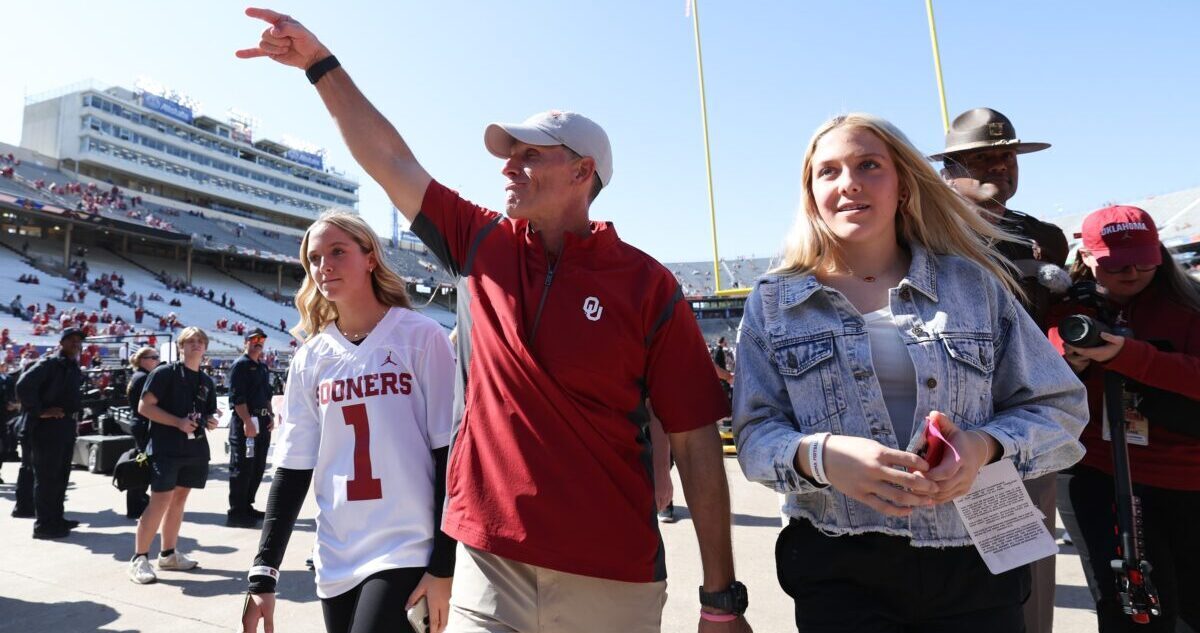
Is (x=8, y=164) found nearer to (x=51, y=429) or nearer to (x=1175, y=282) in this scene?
(x=51, y=429)

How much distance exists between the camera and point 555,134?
6.38 feet

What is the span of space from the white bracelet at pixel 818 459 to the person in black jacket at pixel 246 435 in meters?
6.61

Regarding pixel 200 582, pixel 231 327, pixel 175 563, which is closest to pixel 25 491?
pixel 175 563

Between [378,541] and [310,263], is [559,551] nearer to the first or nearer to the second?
[378,541]

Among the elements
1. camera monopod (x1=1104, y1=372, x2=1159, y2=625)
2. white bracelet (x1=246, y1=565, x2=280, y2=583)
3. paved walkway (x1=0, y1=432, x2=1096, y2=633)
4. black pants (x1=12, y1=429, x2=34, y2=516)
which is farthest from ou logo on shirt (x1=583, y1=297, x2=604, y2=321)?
black pants (x1=12, y1=429, x2=34, y2=516)

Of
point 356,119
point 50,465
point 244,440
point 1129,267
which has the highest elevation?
point 356,119

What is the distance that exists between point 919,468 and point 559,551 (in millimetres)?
818

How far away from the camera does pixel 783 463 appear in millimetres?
1499

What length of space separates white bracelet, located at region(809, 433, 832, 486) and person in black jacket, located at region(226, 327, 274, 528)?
6.61 meters

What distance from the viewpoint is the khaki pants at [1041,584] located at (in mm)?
2406

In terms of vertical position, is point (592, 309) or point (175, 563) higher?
point (592, 309)

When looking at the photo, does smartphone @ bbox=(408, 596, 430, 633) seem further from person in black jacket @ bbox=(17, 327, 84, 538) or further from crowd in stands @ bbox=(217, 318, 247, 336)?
crowd in stands @ bbox=(217, 318, 247, 336)

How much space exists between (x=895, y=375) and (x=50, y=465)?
768cm

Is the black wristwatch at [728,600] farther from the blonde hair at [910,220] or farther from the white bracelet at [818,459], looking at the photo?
the blonde hair at [910,220]
